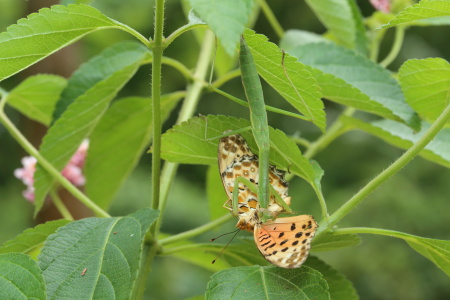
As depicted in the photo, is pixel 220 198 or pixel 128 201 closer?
pixel 220 198

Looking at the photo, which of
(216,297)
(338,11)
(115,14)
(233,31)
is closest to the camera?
(233,31)

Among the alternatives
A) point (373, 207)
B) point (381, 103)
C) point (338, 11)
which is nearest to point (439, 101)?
point (381, 103)

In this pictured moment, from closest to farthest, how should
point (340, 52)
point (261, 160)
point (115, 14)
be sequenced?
point (261, 160) → point (340, 52) → point (115, 14)

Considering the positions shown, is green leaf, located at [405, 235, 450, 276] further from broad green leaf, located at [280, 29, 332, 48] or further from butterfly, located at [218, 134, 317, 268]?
broad green leaf, located at [280, 29, 332, 48]

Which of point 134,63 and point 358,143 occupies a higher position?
point 134,63

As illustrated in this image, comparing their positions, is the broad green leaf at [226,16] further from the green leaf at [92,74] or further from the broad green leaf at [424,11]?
the green leaf at [92,74]

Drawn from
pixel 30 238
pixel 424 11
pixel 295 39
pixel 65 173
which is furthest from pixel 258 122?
pixel 65 173

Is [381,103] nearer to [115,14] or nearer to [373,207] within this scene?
[373,207]

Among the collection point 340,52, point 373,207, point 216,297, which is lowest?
point 373,207

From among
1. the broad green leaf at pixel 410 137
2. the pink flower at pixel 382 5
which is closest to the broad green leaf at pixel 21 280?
the broad green leaf at pixel 410 137
